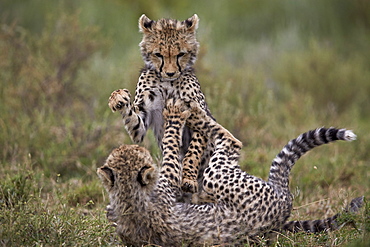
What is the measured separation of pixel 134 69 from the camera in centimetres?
835

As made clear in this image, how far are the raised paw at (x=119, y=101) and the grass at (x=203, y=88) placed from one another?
706 millimetres

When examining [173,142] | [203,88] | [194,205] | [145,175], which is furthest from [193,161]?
[203,88]

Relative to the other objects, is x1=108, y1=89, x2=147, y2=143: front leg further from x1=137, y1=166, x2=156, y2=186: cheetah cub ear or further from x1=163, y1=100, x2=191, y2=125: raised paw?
x1=137, y1=166, x2=156, y2=186: cheetah cub ear

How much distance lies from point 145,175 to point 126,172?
4.8 inches

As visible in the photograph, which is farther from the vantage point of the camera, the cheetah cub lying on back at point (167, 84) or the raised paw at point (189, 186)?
the cheetah cub lying on back at point (167, 84)

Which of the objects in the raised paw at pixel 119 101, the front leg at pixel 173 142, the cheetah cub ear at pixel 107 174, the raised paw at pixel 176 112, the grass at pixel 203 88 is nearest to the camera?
the cheetah cub ear at pixel 107 174

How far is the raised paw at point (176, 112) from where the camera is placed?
4.67 metres

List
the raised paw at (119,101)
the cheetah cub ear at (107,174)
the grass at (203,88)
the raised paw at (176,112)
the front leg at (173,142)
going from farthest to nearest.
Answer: the raised paw at (176,112) < the grass at (203,88) < the front leg at (173,142) < the raised paw at (119,101) < the cheetah cub ear at (107,174)

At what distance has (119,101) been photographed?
424 cm

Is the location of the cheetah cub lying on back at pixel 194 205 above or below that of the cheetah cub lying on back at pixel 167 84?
below

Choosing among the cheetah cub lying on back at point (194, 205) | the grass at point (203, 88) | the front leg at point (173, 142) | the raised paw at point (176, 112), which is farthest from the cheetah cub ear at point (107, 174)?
the raised paw at point (176, 112)

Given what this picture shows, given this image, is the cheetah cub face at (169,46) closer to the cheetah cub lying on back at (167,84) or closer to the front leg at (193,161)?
the cheetah cub lying on back at (167,84)

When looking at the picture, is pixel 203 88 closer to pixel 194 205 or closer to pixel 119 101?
pixel 119 101

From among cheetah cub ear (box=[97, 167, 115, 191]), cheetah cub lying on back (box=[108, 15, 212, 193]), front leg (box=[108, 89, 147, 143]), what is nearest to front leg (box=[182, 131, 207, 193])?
cheetah cub lying on back (box=[108, 15, 212, 193])
